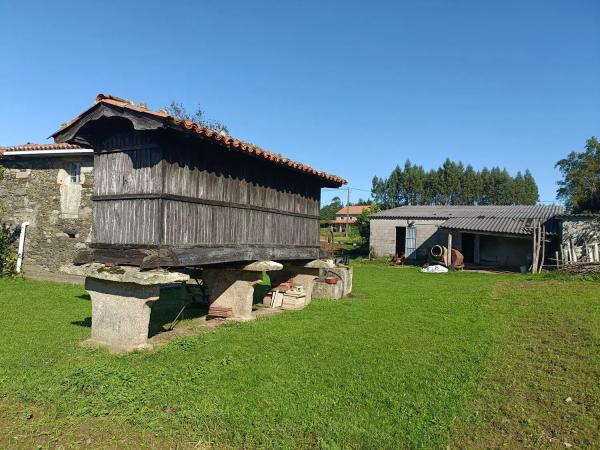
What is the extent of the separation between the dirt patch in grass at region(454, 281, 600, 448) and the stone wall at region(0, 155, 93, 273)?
1215 centimetres

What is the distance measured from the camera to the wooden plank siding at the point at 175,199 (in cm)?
673

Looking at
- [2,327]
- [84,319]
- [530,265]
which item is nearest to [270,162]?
[84,319]

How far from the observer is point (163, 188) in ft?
21.9

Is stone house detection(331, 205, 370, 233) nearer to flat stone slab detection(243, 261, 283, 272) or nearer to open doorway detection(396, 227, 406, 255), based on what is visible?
open doorway detection(396, 227, 406, 255)

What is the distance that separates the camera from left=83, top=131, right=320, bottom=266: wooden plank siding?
673 cm

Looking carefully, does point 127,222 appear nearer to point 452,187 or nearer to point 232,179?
point 232,179

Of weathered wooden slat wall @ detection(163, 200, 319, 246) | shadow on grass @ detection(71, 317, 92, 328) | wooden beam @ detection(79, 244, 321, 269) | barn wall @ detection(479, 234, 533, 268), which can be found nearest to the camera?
wooden beam @ detection(79, 244, 321, 269)

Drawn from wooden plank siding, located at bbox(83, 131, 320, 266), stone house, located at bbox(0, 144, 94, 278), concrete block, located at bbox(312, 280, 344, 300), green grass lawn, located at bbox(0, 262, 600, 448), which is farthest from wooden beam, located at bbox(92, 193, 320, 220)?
stone house, located at bbox(0, 144, 94, 278)

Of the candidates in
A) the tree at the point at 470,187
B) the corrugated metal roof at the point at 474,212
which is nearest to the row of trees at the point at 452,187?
the tree at the point at 470,187

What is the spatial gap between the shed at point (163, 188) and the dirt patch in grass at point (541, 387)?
15.6 feet

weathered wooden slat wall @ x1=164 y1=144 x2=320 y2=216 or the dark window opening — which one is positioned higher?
the dark window opening

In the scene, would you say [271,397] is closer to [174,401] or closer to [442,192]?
[174,401]

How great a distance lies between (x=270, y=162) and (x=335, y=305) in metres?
4.12

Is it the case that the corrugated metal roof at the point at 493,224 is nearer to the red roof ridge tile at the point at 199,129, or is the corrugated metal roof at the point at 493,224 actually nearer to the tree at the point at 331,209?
the red roof ridge tile at the point at 199,129
